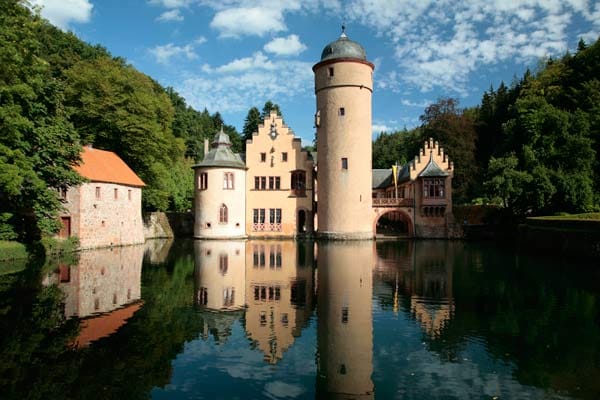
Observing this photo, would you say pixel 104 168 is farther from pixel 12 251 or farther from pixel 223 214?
pixel 12 251

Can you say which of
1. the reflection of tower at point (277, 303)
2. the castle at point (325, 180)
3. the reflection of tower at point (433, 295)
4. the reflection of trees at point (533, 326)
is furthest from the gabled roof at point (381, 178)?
the reflection of trees at point (533, 326)

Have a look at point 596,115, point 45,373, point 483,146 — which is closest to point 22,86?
point 45,373

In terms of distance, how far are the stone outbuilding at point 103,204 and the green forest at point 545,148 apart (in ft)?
86.8

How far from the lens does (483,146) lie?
6069cm

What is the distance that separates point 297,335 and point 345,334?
1019 mm

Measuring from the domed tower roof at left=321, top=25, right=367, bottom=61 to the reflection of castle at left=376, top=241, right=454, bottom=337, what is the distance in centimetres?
1706

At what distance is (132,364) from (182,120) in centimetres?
6042

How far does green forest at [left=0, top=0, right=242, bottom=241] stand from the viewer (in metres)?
18.8

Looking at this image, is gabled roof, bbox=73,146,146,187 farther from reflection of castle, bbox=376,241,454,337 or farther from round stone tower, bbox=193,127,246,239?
reflection of castle, bbox=376,241,454,337

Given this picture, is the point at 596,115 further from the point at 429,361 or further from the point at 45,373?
the point at 45,373

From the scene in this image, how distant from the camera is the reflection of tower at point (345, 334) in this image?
7141mm

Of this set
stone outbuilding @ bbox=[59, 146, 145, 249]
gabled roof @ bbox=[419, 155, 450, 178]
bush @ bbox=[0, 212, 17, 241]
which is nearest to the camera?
bush @ bbox=[0, 212, 17, 241]

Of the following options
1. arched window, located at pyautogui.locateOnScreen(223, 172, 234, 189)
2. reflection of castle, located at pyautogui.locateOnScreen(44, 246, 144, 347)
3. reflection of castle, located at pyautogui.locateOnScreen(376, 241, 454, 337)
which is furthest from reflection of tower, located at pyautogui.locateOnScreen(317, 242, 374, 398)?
arched window, located at pyautogui.locateOnScreen(223, 172, 234, 189)

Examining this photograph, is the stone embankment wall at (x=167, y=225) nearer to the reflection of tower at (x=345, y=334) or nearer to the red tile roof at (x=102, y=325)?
the reflection of tower at (x=345, y=334)
